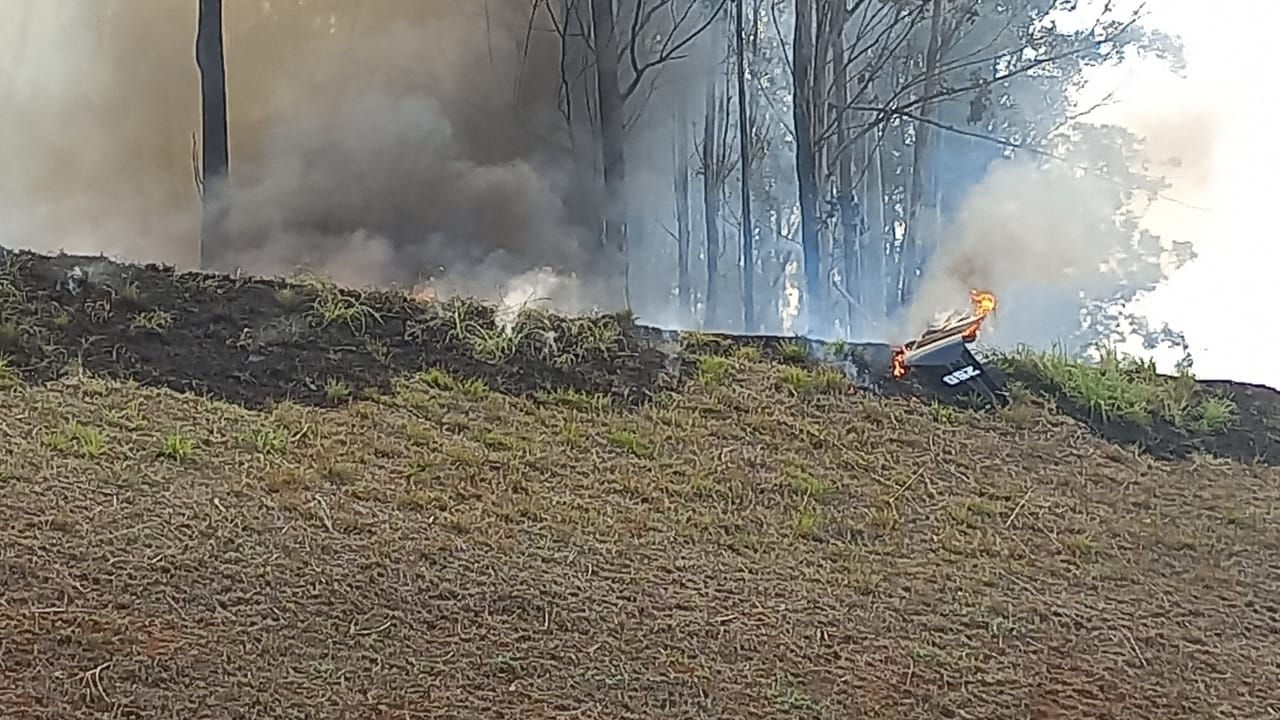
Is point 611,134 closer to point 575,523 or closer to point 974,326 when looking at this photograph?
point 974,326

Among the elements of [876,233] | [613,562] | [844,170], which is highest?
[844,170]

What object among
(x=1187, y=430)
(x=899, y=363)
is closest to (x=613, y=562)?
(x=899, y=363)

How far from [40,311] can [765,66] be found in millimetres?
1453

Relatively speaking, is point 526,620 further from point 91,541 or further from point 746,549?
point 91,541

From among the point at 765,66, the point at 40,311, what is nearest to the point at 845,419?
the point at 765,66

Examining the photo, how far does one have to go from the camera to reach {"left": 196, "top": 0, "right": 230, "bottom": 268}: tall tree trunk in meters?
2.18

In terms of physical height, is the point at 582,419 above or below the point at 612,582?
above

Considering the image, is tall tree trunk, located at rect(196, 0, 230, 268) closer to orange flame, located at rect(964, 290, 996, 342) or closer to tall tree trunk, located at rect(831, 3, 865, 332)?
tall tree trunk, located at rect(831, 3, 865, 332)

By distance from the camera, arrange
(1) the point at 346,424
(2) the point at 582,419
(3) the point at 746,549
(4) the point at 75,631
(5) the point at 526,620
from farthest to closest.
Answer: (2) the point at 582,419, (1) the point at 346,424, (3) the point at 746,549, (5) the point at 526,620, (4) the point at 75,631

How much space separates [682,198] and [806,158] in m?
0.28

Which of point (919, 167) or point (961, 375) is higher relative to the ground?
point (919, 167)

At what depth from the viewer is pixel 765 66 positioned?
2.48 m

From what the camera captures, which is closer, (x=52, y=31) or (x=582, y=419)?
(x=582, y=419)

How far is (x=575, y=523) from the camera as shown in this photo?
57.5 inches
